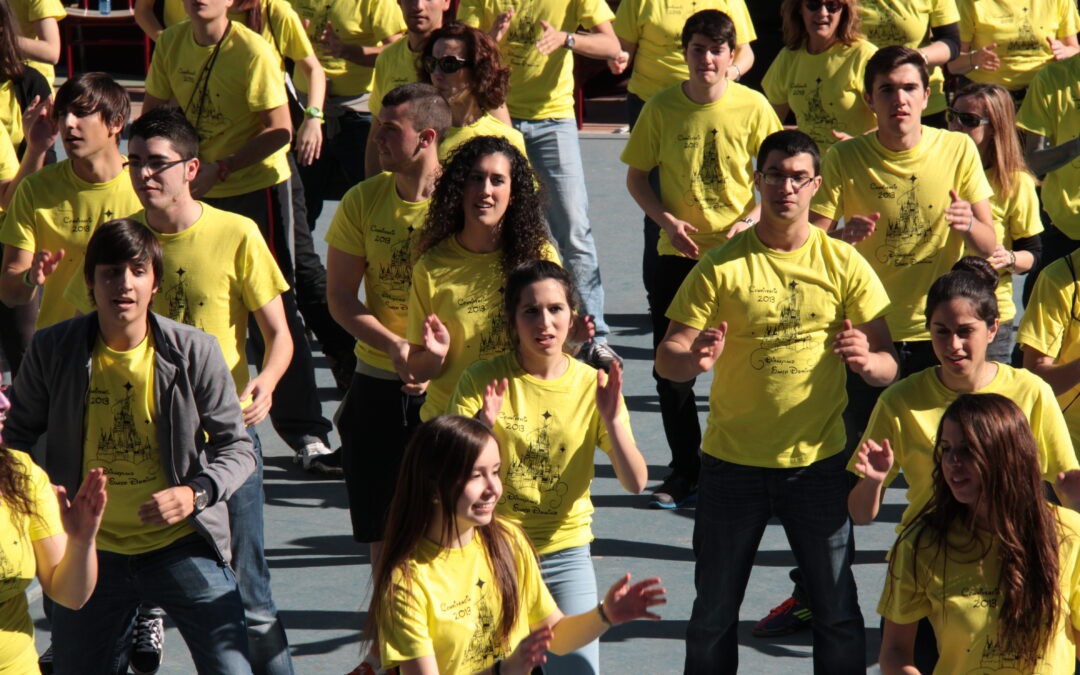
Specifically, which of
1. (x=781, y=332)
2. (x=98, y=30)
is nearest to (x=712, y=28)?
(x=781, y=332)

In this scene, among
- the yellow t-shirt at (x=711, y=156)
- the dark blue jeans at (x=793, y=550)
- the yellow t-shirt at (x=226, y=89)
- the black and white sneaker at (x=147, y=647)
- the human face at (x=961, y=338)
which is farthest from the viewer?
the yellow t-shirt at (x=226, y=89)

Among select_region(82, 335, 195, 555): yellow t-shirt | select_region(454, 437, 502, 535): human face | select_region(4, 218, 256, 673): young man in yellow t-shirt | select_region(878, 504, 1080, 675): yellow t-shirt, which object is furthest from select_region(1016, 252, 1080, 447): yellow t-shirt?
select_region(82, 335, 195, 555): yellow t-shirt

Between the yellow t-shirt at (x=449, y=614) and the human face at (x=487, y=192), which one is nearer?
the yellow t-shirt at (x=449, y=614)

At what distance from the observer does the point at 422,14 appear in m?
7.24

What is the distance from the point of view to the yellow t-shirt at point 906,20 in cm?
828

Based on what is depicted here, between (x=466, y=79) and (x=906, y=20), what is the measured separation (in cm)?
303

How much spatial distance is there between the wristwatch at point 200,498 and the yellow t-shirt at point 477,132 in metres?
2.20

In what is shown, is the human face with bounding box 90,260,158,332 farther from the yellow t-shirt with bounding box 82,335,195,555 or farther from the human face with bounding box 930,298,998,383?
the human face with bounding box 930,298,998,383

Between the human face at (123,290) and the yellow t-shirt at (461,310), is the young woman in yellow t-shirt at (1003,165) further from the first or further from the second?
the human face at (123,290)

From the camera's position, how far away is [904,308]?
6.06 metres

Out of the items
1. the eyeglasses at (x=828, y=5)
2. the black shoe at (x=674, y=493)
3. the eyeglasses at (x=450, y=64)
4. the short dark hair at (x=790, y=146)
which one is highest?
the eyeglasses at (x=828, y=5)

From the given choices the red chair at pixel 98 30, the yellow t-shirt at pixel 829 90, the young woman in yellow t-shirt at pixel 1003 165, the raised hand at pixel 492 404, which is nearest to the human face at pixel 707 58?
the yellow t-shirt at pixel 829 90

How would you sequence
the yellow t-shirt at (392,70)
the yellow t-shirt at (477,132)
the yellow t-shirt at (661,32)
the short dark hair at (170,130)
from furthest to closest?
the yellow t-shirt at (661,32) < the yellow t-shirt at (392,70) < the yellow t-shirt at (477,132) < the short dark hair at (170,130)

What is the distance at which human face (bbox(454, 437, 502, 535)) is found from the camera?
4004mm
